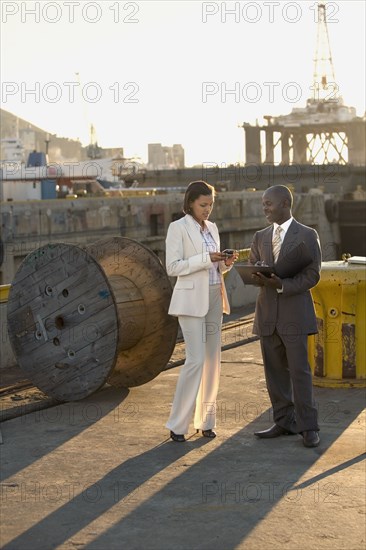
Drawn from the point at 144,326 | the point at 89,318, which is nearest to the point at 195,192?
the point at 89,318

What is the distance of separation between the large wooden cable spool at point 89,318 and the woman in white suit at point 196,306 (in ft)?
3.41

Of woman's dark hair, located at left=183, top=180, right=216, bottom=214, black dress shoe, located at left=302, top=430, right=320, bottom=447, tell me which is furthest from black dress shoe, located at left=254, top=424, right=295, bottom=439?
woman's dark hair, located at left=183, top=180, right=216, bottom=214

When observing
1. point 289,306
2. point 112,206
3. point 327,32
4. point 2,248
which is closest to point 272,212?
point 289,306

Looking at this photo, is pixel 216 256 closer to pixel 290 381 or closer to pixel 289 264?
pixel 289 264

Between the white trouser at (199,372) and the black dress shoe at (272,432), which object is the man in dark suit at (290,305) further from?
the white trouser at (199,372)

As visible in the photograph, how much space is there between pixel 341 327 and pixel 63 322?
2.40 meters

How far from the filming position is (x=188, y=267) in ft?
23.7

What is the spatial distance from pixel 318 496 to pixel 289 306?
1.60 meters

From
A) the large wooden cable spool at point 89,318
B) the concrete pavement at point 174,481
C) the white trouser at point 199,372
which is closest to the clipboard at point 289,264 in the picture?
the white trouser at point 199,372

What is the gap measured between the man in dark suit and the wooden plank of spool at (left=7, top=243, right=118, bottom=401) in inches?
59.5

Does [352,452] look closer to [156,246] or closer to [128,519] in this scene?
[128,519]

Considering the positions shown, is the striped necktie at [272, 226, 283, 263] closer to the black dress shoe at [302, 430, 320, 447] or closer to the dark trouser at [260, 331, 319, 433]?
the dark trouser at [260, 331, 319, 433]

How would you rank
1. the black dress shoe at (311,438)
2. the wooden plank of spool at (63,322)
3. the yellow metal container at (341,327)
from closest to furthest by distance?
the black dress shoe at (311,438)
the wooden plank of spool at (63,322)
the yellow metal container at (341,327)

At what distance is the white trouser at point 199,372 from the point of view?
23.8ft
